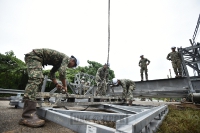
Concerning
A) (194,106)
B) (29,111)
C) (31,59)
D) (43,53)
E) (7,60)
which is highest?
(7,60)

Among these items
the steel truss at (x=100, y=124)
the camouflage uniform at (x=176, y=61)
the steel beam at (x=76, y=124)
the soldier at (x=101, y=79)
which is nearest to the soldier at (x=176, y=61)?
the camouflage uniform at (x=176, y=61)

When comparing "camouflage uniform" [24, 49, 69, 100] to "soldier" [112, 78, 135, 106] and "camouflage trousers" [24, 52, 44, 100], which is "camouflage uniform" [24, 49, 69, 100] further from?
"soldier" [112, 78, 135, 106]

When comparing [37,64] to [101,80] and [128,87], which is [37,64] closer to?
[101,80]

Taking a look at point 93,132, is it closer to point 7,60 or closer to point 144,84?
point 144,84

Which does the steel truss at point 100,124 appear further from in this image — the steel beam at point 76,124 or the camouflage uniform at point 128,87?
the camouflage uniform at point 128,87

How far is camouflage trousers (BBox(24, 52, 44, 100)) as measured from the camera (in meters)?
2.11

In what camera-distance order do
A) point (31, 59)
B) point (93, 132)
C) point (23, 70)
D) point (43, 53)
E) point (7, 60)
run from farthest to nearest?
1. point (7, 60)
2. point (23, 70)
3. point (43, 53)
4. point (31, 59)
5. point (93, 132)

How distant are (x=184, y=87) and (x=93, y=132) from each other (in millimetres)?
6857

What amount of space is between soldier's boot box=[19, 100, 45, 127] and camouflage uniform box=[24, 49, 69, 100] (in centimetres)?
13

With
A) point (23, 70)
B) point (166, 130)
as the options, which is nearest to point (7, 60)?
point (23, 70)

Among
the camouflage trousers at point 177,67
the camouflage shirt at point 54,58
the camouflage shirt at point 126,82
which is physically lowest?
the camouflage shirt at point 126,82

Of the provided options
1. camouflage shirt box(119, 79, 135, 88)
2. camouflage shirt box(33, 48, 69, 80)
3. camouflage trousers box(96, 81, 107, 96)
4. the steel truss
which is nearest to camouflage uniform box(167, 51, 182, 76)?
camouflage shirt box(119, 79, 135, 88)

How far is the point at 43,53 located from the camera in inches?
106

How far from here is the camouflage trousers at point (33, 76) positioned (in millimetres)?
2105
